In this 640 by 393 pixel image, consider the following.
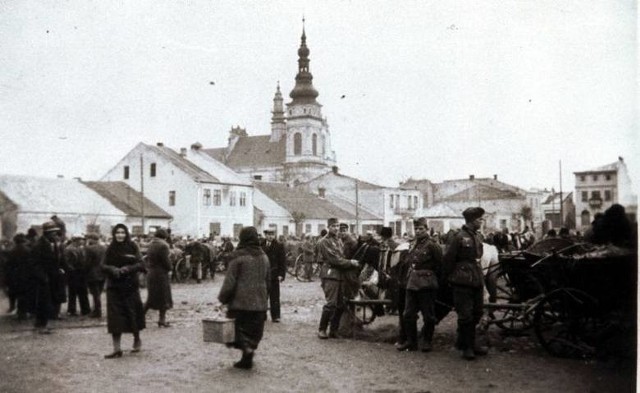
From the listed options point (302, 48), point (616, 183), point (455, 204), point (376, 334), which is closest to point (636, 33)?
point (616, 183)

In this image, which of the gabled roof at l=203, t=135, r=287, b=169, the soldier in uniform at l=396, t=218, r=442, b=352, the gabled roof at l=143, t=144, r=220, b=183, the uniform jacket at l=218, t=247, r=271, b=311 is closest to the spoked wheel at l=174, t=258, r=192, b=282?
the soldier in uniform at l=396, t=218, r=442, b=352

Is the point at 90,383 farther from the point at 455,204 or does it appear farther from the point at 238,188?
the point at 238,188

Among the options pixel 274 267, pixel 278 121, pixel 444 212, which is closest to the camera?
pixel 274 267

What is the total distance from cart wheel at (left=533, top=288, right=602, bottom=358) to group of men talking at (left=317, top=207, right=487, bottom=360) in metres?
0.75

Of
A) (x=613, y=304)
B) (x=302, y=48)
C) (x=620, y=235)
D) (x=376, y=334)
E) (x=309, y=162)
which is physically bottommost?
(x=376, y=334)

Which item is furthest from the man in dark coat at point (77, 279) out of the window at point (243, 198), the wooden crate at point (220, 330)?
the window at point (243, 198)

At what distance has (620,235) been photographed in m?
6.13

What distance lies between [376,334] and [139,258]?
3.68 m

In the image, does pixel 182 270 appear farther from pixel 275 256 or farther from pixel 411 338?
pixel 411 338

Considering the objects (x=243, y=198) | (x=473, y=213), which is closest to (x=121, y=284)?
(x=473, y=213)

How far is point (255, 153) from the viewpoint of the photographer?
321 ft

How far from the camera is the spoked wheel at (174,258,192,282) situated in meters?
19.8

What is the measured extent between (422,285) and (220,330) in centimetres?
256

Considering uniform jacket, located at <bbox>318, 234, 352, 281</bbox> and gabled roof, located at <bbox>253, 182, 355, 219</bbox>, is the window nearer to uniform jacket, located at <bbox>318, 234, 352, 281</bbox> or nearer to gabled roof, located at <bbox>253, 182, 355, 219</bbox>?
gabled roof, located at <bbox>253, 182, 355, 219</bbox>
